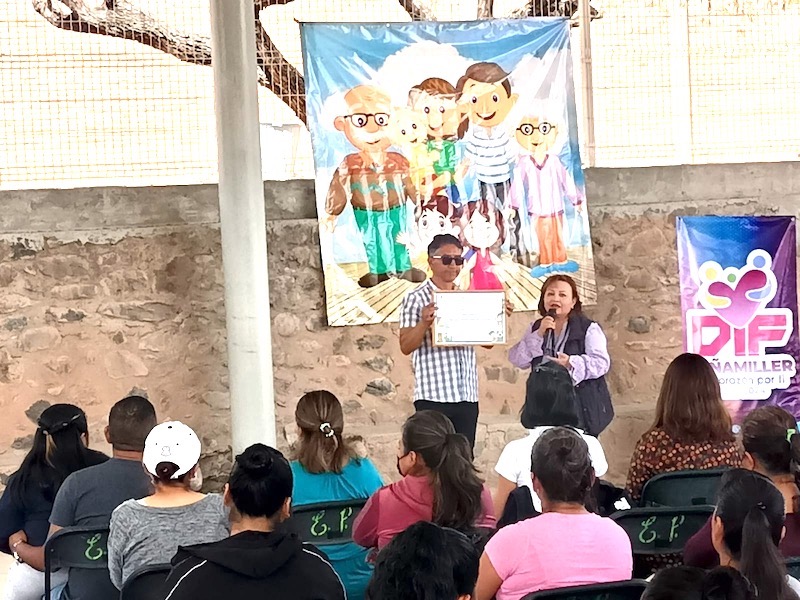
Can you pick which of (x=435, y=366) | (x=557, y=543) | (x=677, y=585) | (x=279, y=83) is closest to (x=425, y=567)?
(x=677, y=585)

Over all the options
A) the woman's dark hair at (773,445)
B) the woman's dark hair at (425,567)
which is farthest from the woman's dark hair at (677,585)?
the woman's dark hair at (773,445)

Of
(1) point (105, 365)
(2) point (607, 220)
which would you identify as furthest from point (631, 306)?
(1) point (105, 365)

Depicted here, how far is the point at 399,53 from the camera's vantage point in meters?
7.30

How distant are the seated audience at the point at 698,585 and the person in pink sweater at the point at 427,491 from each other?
4.42 feet

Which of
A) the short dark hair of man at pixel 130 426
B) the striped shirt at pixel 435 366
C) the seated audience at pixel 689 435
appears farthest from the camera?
the striped shirt at pixel 435 366

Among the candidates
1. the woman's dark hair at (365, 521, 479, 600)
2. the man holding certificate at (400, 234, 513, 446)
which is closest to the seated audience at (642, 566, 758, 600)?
the woman's dark hair at (365, 521, 479, 600)

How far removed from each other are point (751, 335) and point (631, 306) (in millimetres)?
824

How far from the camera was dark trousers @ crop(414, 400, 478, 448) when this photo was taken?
19.3ft

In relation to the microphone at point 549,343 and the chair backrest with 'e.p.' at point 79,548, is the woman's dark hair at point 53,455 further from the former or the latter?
the microphone at point 549,343

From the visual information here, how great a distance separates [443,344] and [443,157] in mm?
1884

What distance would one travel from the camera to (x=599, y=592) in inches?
111

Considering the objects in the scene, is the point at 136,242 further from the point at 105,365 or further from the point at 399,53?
the point at 399,53

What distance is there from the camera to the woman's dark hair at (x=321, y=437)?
13.7ft

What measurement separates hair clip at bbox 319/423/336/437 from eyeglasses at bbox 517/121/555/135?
3789 millimetres
